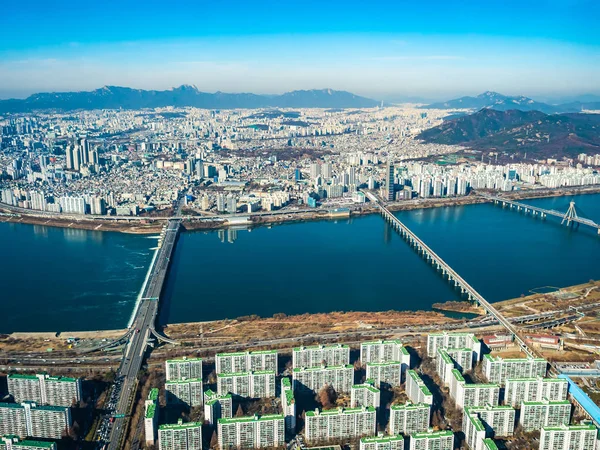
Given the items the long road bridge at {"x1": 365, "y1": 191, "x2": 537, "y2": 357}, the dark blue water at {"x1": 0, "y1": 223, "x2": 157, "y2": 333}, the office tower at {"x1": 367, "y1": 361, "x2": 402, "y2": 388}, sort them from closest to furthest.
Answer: the office tower at {"x1": 367, "y1": 361, "x2": 402, "y2": 388}, the long road bridge at {"x1": 365, "y1": 191, "x2": 537, "y2": 357}, the dark blue water at {"x1": 0, "y1": 223, "x2": 157, "y2": 333}

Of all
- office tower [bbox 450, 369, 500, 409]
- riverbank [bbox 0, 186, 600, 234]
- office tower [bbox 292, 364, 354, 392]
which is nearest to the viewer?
office tower [bbox 450, 369, 500, 409]

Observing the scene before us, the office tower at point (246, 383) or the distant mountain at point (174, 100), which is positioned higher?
the distant mountain at point (174, 100)

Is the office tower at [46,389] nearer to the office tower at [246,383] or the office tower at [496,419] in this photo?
the office tower at [246,383]

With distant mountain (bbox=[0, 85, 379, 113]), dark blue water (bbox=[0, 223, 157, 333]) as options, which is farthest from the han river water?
distant mountain (bbox=[0, 85, 379, 113])

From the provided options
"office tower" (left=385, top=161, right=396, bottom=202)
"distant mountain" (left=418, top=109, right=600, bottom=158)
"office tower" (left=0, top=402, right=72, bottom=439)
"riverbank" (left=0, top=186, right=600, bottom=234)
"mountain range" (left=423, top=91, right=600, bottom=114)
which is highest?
"mountain range" (left=423, top=91, right=600, bottom=114)

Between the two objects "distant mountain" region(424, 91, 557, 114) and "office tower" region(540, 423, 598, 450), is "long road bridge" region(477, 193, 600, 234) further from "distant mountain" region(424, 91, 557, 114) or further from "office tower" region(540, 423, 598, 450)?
"distant mountain" region(424, 91, 557, 114)

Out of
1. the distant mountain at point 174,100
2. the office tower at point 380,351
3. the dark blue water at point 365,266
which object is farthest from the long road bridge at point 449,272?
the distant mountain at point 174,100

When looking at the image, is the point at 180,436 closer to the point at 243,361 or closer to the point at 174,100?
the point at 243,361
